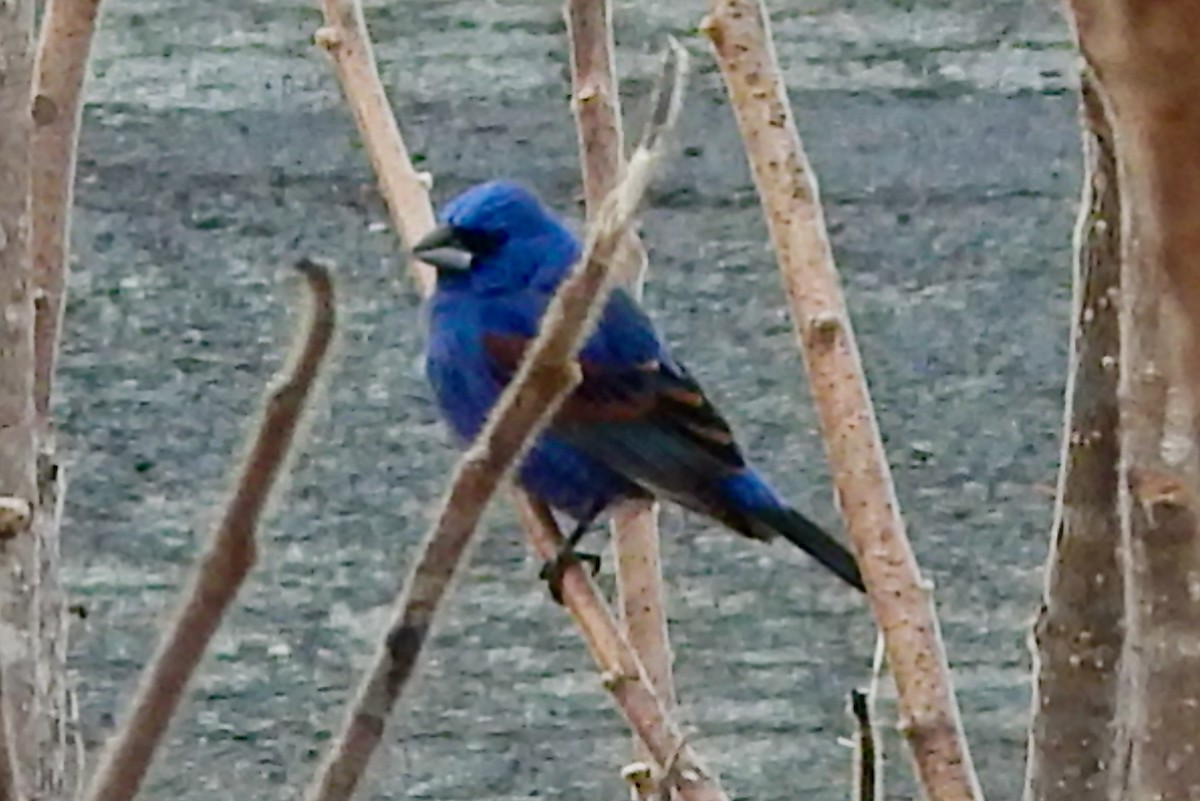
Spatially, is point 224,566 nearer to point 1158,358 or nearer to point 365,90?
point 1158,358

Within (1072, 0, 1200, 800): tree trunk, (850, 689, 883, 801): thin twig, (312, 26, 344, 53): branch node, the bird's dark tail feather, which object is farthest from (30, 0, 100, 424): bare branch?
the bird's dark tail feather

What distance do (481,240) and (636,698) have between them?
0.50 meters

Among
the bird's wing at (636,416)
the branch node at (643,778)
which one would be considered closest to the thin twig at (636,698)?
the branch node at (643,778)

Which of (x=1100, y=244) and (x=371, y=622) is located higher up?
(x=1100, y=244)

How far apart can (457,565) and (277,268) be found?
3.85 feet

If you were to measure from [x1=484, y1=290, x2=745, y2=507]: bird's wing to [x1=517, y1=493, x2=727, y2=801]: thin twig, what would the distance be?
0.23 metres

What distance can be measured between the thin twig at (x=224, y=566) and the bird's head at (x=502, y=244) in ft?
2.83

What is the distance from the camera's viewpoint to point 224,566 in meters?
0.32

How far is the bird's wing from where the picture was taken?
117 cm

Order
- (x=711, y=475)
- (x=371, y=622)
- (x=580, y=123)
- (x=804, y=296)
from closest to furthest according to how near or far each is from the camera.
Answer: (x=804, y=296) → (x=580, y=123) → (x=711, y=475) → (x=371, y=622)

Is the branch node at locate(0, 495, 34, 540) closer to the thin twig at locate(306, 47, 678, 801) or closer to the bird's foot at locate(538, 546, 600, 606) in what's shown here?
the thin twig at locate(306, 47, 678, 801)

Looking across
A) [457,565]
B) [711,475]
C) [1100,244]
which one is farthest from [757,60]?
[711,475]

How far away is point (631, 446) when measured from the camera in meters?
1.17

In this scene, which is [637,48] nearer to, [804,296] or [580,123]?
[580,123]
